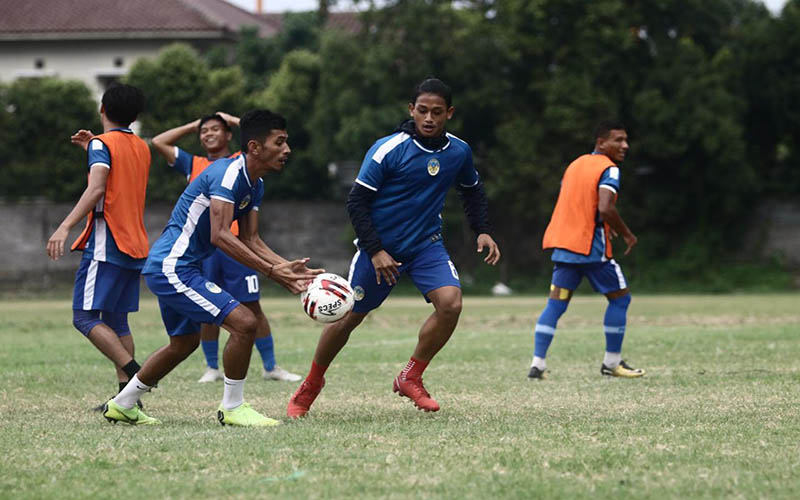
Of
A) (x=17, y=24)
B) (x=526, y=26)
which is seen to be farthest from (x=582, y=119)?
(x=17, y=24)

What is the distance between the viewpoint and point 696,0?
32.5 m

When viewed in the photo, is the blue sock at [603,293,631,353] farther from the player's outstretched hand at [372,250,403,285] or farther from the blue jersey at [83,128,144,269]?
the blue jersey at [83,128,144,269]

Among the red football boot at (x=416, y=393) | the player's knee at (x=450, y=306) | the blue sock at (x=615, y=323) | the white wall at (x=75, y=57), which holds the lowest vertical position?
the red football boot at (x=416, y=393)

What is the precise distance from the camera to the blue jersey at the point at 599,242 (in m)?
10.5

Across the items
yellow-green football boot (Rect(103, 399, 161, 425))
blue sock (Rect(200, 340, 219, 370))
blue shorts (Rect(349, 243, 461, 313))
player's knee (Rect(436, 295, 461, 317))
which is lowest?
blue sock (Rect(200, 340, 219, 370))

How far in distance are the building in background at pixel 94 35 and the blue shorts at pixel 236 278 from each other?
106 feet

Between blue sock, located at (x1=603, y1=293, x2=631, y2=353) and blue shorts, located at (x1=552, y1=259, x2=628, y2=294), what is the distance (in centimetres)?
14

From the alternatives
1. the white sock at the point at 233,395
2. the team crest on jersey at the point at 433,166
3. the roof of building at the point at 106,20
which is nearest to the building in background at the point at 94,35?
the roof of building at the point at 106,20

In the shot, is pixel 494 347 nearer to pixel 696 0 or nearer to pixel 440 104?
A: pixel 440 104

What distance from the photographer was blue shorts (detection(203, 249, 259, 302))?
10562 mm

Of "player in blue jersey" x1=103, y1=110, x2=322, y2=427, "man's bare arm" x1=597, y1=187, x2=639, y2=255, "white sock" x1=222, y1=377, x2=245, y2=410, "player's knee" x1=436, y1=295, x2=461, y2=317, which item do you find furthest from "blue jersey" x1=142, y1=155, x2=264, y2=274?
"man's bare arm" x1=597, y1=187, x2=639, y2=255

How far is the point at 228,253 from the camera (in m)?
7.04

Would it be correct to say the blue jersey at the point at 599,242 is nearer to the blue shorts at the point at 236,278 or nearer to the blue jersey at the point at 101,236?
the blue shorts at the point at 236,278

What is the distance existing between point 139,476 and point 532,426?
247 centimetres
